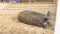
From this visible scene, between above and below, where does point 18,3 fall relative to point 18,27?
above

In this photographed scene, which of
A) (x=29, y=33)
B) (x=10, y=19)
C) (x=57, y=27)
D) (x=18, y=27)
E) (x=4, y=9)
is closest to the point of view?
(x=57, y=27)

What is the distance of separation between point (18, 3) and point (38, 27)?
5.12 feet

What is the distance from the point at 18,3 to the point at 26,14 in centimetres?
130

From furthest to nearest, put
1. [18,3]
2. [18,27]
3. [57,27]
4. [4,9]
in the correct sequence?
[18,3] < [4,9] < [18,27] < [57,27]

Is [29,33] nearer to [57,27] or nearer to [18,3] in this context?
[57,27]

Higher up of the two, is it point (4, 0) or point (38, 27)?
point (4, 0)

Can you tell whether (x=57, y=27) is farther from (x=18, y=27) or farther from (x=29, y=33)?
(x=18, y=27)

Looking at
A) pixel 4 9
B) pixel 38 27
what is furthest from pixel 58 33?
pixel 4 9

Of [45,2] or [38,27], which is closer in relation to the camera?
[38,27]

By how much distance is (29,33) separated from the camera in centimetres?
166

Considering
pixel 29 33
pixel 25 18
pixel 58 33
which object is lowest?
pixel 29 33

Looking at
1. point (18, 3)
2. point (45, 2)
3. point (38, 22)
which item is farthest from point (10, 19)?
point (45, 2)

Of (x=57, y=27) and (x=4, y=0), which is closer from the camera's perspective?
(x=57, y=27)

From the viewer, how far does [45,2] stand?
3.34m
